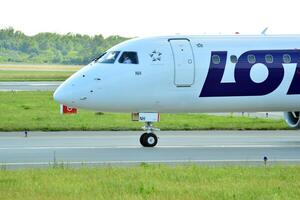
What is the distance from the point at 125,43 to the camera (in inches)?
1086

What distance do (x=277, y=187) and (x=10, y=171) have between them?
5.67 metres

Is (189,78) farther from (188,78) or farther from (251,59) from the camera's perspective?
(251,59)

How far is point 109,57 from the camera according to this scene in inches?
1065

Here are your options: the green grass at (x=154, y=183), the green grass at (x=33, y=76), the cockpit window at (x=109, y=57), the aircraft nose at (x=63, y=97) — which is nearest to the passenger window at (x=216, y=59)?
the cockpit window at (x=109, y=57)

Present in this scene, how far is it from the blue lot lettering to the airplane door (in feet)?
1.77

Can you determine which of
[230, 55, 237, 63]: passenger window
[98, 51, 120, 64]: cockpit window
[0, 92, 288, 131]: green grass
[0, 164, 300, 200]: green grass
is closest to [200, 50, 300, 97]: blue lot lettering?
[230, 55, 237, 63]: passenger window

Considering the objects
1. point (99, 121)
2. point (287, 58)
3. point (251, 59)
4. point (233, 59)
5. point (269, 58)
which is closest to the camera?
point (233, 59)

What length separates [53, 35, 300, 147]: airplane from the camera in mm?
26594

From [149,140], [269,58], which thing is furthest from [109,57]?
[269,58]

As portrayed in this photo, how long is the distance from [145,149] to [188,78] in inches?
106

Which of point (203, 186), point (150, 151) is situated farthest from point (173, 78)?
point (203, 186)

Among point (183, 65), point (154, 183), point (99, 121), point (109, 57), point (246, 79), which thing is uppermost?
point (109, 57)

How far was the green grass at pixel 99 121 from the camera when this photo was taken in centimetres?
3378

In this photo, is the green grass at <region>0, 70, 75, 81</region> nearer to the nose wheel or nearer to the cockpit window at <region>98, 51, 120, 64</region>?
the cockpit window at <region>98, 51, 120, 64</region>
